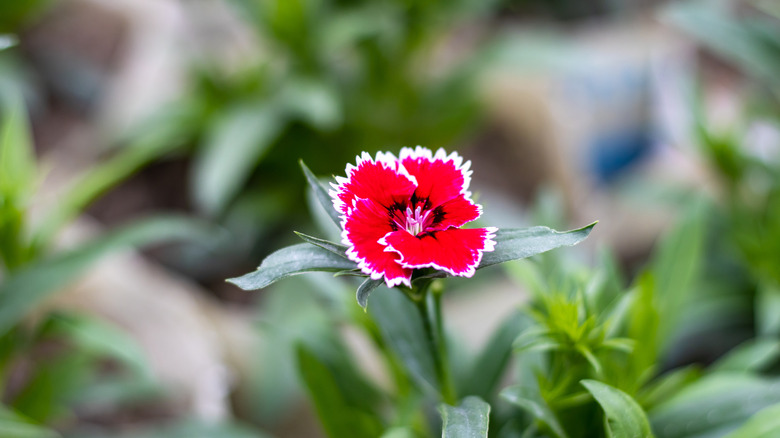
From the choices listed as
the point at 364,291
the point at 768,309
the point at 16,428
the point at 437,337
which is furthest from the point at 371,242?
the point at 768,309

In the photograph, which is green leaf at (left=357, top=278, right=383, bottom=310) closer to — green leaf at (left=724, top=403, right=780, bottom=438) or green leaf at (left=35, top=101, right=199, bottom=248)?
green leaf at (left=724, top=403, right=780, bottom=438)

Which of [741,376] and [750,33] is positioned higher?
[750,33]

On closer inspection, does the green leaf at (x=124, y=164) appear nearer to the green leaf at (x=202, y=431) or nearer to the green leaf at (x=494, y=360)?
the green leaf at (x=202, y=431)

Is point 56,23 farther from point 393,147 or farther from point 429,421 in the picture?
point 429,421

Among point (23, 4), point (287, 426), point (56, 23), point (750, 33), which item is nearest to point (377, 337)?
point (287, 426)

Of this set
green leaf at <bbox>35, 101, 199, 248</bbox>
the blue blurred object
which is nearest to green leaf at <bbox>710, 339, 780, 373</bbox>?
green leaf at <bbox>35, 101, 199, 248</bbox>
